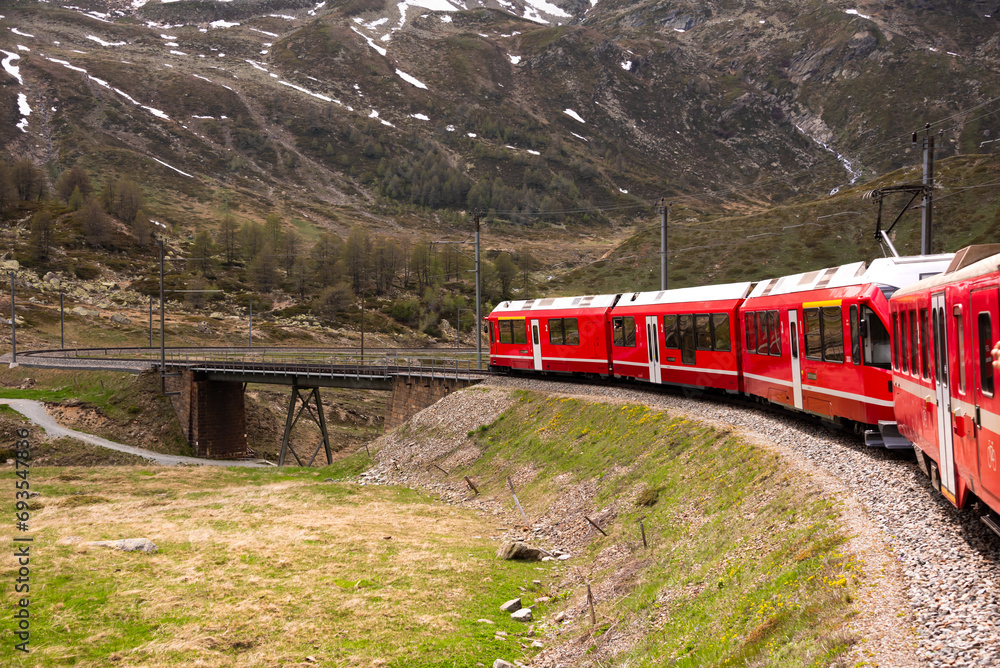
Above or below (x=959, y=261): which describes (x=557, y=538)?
below

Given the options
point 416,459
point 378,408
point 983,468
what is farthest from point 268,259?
point 983,468

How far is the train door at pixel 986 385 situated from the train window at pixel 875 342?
7.55m

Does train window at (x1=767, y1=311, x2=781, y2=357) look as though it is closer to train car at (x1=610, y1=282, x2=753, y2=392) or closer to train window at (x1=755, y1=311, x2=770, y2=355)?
train window at (x1=755, y1=311, x2=770, y2=355)

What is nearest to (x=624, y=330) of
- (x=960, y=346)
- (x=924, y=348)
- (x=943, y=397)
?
(x=924, y=348)

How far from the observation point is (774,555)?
1109cm

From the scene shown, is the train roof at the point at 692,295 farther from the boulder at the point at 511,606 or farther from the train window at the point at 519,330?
the boulder at the point at 511,606

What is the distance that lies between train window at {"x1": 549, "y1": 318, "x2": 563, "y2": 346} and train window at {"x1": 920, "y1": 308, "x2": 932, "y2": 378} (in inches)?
1010

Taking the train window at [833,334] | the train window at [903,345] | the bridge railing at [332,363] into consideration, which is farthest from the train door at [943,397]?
the bridge railing at [332,363]

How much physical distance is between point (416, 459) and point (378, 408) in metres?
42.9

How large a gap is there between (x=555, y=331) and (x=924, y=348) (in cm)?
2655

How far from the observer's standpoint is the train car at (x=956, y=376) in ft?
26.6

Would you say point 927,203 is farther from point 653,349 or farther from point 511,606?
point 511,606

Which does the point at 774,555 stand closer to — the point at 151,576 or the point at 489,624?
the point at 489,624

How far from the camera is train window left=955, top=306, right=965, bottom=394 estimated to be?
29.9 feet
